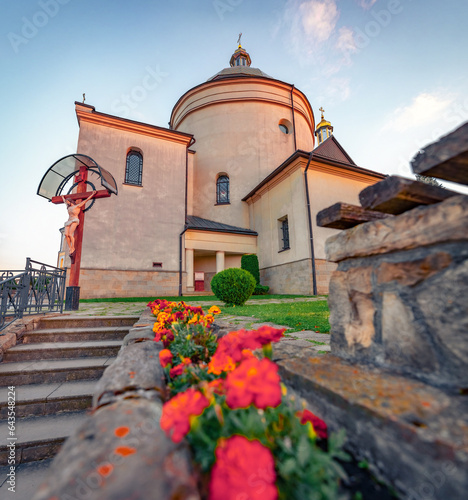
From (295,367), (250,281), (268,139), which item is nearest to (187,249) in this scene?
(250,281)

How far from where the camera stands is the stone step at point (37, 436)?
1975 mm

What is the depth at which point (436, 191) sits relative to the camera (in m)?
1.05

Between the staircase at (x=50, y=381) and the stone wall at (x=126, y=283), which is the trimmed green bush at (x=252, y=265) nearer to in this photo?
the stone wall at (x=126, y=283)

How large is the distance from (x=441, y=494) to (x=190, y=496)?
2.09ft

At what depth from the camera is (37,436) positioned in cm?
207

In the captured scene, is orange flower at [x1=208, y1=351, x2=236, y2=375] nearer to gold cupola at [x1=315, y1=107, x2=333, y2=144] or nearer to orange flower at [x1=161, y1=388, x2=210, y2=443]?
orange flower at [x1=161, y1=388, x2=210, y2=443]

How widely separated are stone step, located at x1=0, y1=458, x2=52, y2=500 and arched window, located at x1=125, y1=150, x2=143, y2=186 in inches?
470

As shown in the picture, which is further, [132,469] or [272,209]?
[272,209]

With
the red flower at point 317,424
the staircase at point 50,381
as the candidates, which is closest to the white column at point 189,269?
the staircase at point 50,381

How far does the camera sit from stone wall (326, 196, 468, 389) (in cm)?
95

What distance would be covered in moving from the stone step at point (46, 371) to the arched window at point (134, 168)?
1077 centimetres

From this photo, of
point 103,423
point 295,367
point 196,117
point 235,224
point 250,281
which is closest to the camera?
point 103,423

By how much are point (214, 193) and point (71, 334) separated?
12.9 metres

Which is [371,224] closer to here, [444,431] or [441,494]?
[444,431]
